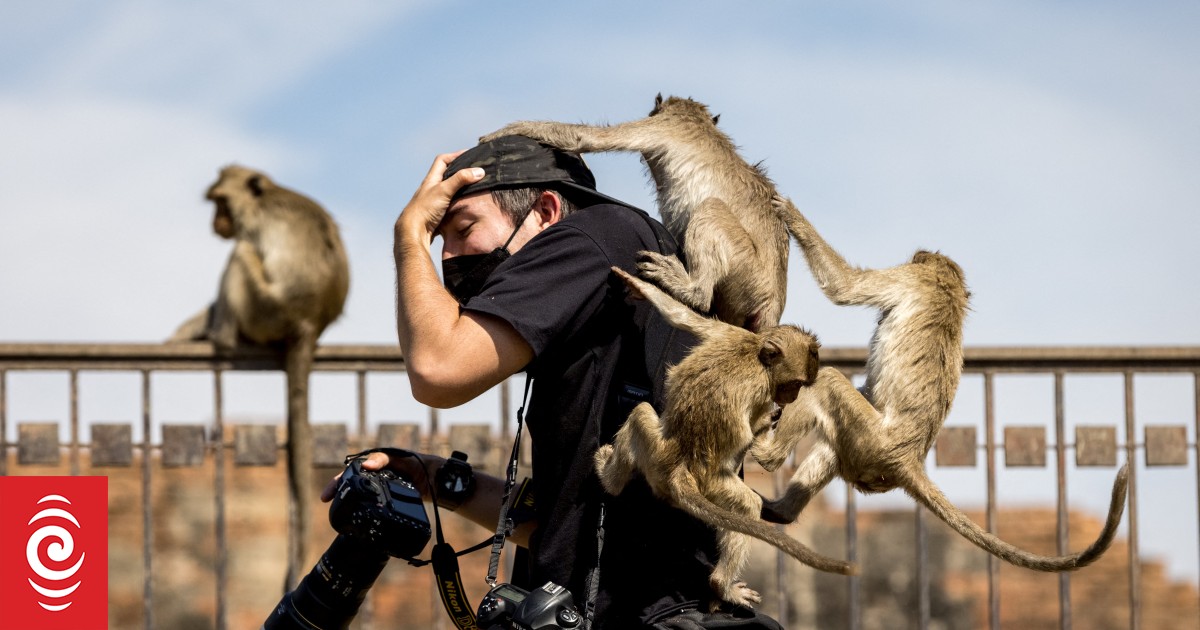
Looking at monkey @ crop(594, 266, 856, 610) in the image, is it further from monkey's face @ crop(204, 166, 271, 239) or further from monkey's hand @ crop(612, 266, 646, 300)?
monkey's face @ crop(204, 166, 271, 239)

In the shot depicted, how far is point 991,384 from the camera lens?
5082mm

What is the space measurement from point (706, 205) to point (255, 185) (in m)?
5.98

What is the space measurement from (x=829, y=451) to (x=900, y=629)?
23.4ft

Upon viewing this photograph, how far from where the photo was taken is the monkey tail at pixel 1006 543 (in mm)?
2266

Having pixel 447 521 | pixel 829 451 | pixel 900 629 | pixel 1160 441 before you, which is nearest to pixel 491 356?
pixel 829 451

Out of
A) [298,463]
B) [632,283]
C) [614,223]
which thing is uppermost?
[614,223]

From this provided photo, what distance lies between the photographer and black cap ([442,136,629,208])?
8.13ft

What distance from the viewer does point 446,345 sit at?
2211 millimetres

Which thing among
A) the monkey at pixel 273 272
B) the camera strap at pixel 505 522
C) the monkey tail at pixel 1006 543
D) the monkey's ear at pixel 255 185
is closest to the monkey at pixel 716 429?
the camera strap at pixel 505 522

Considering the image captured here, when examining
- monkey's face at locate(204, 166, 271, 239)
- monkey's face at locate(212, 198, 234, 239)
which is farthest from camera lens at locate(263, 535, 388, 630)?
monkey's face at locate(212, 198, 234, 239)

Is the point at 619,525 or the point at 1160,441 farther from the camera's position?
the point at 1160,441

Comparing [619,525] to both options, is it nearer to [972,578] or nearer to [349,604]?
[349,604]

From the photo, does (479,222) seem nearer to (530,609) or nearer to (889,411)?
(530,609)

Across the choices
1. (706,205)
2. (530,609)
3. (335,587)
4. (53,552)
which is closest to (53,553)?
(53,552)
